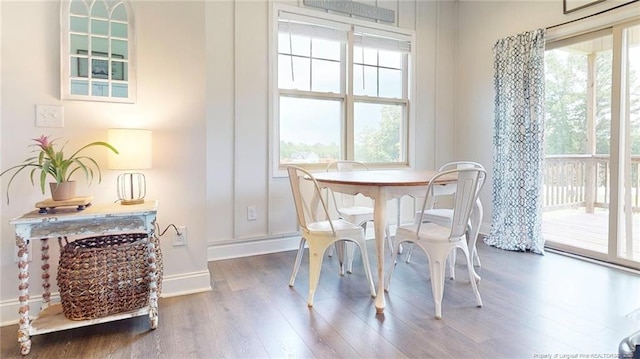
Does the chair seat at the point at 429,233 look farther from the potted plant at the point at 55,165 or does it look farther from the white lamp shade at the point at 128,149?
the potted plant at the point at 55,165

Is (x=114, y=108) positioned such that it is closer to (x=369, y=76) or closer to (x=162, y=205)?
(x=162, y=205)

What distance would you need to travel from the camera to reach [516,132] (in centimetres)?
346

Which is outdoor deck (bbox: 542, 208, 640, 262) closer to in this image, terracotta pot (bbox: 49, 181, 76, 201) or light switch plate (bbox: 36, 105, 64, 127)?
terracotta pot (bbox: 49, 181, 76, 201)

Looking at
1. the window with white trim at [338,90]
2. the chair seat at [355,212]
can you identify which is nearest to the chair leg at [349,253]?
the chair seat at [355,212]

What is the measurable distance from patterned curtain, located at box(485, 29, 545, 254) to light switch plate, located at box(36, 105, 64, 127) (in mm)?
3712

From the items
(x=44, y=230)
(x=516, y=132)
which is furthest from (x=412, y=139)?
(x=44, y=230)

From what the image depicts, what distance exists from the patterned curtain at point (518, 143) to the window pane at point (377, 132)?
1.05 meters

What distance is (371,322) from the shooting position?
1.94 meters

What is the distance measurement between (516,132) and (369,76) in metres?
1.61

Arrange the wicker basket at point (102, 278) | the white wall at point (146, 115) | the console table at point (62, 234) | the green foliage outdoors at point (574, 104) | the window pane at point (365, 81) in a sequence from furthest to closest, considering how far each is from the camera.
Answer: the window pane at point (365, 81)
the green foliage outdoors at point (574, 104)
the white wall at point (146, 115)
the wicker basket at point (102, 278)
the console table at point (62, 234)

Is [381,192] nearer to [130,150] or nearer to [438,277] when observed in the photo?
[438,277]

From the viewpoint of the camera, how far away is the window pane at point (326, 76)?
361 centimetres

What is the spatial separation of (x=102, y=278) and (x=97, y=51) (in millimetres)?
1328

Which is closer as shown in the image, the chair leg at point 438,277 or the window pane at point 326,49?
the chair leg at point 438,277
